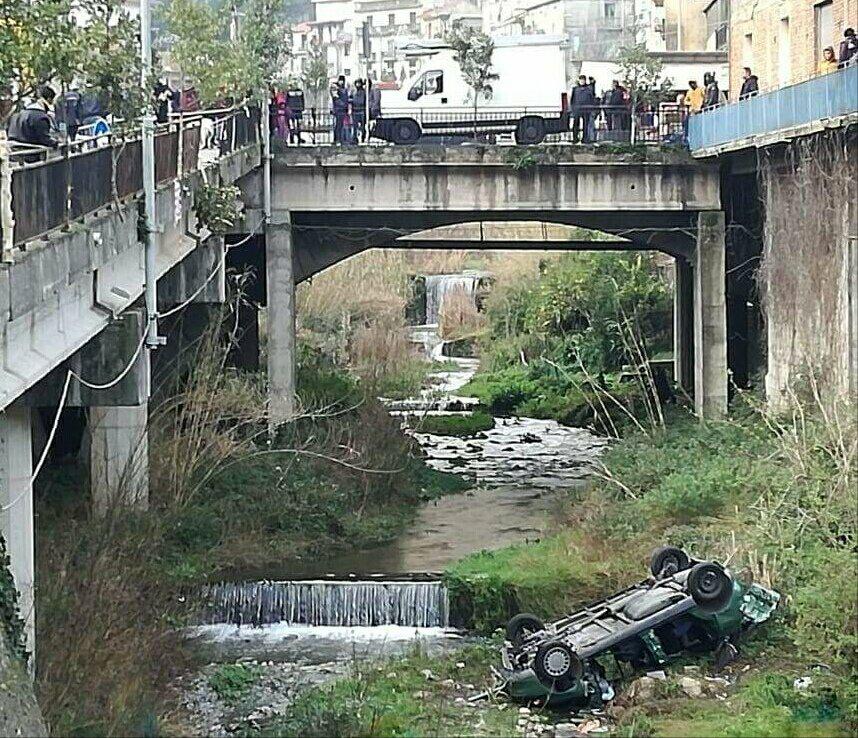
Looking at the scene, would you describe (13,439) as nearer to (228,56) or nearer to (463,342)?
(228,56)

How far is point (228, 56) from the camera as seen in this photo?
35.0 m

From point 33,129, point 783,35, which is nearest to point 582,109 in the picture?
point 783,35

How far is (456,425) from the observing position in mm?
43281

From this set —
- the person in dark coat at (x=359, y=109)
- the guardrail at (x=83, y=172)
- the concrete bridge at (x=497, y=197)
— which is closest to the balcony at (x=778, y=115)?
the concrete bridge at (x=497, y=197)

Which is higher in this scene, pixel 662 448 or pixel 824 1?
pixel 824 1

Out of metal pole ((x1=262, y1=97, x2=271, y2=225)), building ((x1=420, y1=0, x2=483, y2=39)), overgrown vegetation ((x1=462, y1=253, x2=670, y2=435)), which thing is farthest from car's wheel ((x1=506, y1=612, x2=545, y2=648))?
building ((x1=420, y1=0, x2=483, y2=39))

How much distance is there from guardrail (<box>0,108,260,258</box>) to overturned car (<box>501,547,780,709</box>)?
23.1ft

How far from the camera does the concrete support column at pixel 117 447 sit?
25375 mm

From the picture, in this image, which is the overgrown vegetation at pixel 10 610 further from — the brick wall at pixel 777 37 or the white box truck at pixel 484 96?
the white box truck at pixel 484 96

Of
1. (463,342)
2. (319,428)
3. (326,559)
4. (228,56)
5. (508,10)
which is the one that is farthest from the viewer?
(508,10)

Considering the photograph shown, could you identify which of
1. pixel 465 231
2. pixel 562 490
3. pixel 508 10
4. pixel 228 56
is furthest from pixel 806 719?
pixel 508 10

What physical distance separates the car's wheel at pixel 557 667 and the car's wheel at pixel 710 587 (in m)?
1.67

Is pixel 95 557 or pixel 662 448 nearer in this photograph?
pixel 95 557

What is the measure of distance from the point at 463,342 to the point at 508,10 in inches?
2153
